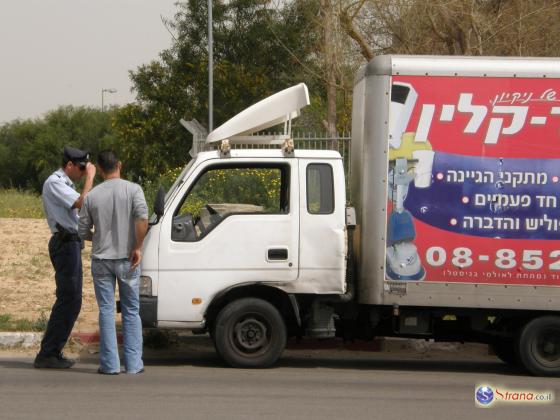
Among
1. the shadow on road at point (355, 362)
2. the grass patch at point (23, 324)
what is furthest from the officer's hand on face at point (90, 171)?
the grass patch at point (23, 324)

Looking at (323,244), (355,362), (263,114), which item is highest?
(263,114)

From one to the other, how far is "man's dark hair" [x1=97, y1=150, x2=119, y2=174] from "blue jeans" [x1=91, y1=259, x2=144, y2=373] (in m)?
0.80

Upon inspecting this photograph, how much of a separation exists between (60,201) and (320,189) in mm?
2341

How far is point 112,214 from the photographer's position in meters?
8.59

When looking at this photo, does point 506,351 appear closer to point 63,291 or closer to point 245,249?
point 245,249

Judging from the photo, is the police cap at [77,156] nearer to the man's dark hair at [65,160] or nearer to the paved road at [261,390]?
the man's dark hair at [65,160]

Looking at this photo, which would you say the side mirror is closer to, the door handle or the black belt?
A: the black belt

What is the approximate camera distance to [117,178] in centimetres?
870

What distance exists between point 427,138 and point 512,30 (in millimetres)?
12618

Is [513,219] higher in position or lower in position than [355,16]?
lower

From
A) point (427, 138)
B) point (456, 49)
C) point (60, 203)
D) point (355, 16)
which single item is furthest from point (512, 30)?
point (60, 203)

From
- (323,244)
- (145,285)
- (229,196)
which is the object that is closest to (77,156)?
(145,285)

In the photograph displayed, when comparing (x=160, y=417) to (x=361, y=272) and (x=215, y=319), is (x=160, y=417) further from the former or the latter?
(x=361, y=272)

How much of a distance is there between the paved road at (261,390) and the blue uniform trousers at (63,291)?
0.99ft
